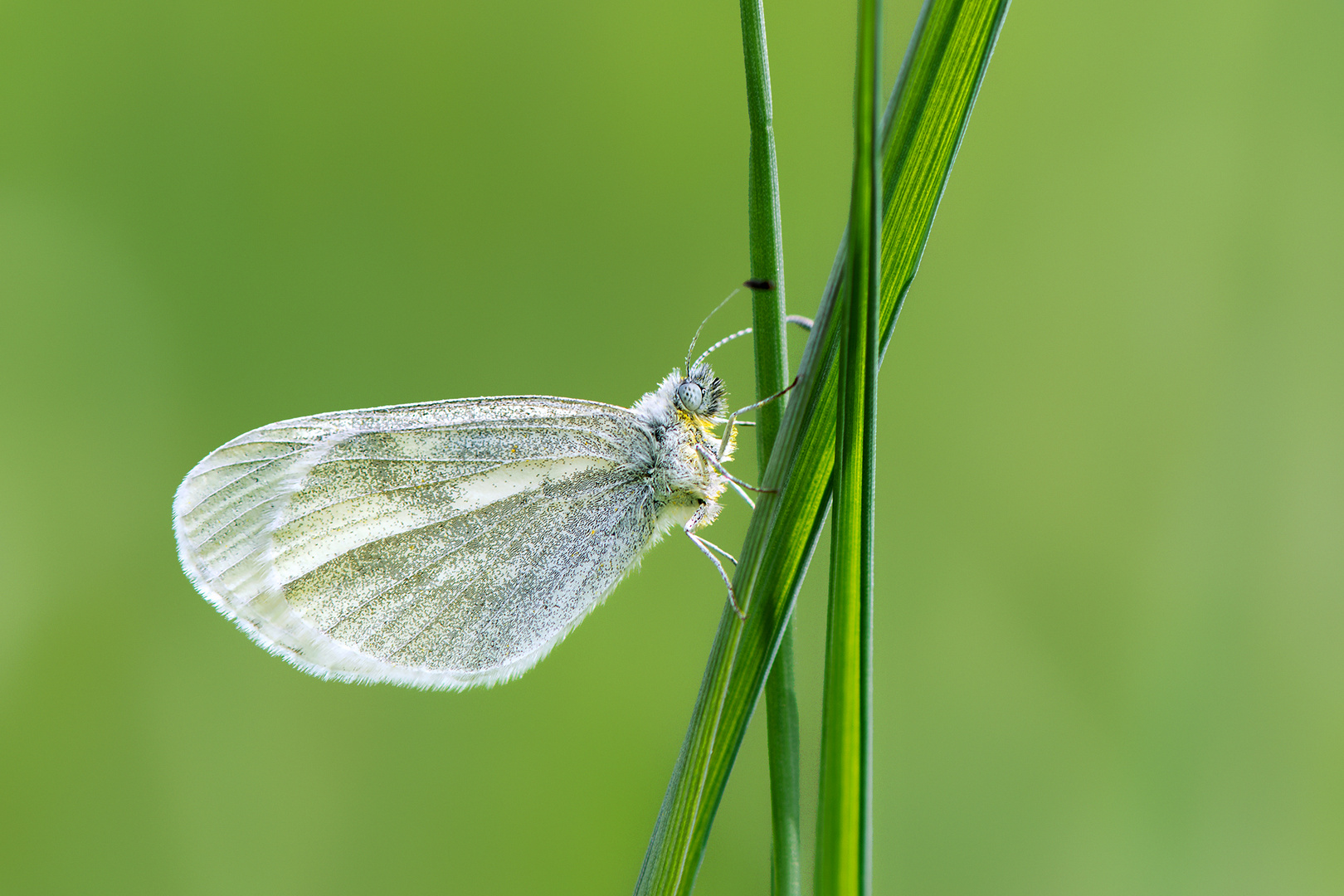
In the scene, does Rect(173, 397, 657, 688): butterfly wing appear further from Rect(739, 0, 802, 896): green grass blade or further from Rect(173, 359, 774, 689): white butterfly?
Rect(739, 0, 802, 896): green grass blade

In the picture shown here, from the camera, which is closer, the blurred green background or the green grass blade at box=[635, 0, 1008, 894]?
the green grass blade at box=[635, 0, 1008, 894]

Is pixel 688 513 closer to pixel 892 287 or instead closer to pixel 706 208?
pixel 892 287

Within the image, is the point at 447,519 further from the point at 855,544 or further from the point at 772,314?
the point at 855,544

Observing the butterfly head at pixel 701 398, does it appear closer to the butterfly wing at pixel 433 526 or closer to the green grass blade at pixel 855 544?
the butterfly wing at pixel 433 526

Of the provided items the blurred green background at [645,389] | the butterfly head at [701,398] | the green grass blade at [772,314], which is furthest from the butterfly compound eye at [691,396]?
the blurred green background at [645,389]

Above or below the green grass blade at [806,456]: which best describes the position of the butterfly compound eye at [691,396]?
above

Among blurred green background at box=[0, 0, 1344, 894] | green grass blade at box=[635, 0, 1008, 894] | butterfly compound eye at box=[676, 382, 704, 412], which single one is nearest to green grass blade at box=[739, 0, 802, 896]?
green grass blade at box=[635, 0, 1008, 894]
